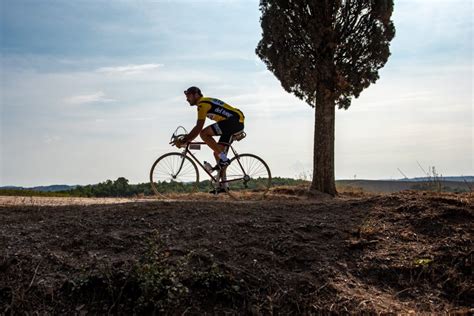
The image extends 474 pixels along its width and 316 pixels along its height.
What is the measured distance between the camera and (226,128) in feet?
31.9

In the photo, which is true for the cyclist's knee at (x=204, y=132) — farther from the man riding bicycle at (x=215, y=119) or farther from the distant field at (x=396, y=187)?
the distant field at (x=396, y=187)

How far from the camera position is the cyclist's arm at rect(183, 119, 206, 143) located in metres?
9.59

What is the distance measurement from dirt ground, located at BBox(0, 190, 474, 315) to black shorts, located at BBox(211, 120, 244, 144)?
2572mm

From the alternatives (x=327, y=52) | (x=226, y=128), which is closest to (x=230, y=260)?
(x=226, y=128)

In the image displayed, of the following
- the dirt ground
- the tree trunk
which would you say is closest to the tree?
the tree trunk

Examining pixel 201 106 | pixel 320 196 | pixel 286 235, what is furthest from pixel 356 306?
pixel 320 196

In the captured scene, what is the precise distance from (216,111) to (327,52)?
4.54 meters

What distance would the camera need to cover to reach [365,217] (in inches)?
287

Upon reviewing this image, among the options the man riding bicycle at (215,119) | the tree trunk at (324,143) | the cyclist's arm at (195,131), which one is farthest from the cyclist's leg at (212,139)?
the tree trunk at (324,143)

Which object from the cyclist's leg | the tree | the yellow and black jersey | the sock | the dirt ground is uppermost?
the tree

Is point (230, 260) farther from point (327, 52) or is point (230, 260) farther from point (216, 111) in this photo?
point (327, 52)

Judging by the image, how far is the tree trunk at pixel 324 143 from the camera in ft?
42.1

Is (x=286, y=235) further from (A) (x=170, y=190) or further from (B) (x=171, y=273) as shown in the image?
(A) (x=170, y=190)

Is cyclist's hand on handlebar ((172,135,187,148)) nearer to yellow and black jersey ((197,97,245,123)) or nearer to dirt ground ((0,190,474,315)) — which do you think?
yellow and black jersey ((197,97,245,123))
